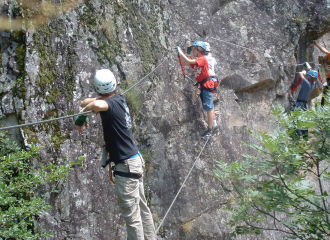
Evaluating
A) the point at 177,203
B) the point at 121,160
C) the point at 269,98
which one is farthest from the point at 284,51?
the point at 121,160

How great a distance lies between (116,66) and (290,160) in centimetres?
358

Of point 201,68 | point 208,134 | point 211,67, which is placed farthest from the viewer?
point 208,134

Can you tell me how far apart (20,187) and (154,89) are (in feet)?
11.0

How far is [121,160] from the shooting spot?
14.1 ft

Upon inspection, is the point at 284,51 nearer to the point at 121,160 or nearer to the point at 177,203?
the point at 177,203

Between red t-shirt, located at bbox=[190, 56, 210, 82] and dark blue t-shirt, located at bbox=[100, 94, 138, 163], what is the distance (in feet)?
10.1

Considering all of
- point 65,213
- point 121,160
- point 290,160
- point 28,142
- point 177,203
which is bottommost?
point 177,203

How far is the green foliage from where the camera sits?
4324 mm

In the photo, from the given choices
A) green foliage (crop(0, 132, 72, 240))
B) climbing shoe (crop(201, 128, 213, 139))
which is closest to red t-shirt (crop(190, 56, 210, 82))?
climbing shoe (crop(201, 128, 213, 139))

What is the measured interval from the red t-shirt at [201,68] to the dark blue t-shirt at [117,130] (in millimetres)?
3092

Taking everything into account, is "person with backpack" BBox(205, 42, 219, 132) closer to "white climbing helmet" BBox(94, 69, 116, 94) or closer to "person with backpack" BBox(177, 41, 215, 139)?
"person with backpack" BBox(177, 41, 215, 139)

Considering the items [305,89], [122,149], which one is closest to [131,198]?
[122,149]

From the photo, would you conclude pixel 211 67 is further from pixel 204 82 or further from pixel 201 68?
pixel 204 82

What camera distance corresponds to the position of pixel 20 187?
4.73m
